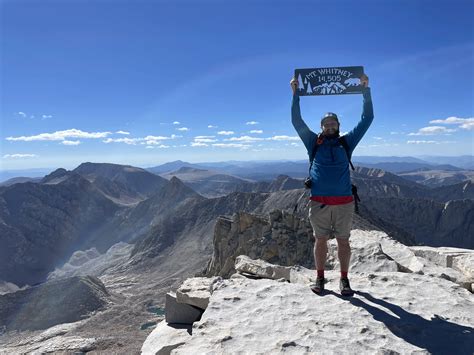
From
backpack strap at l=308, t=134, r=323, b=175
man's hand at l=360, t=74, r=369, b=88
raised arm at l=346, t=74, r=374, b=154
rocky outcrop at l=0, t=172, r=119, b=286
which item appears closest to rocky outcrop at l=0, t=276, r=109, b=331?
rocky outcrop at l=0, t=172, r=119, b=286

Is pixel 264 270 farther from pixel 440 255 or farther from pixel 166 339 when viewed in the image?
pixel 440 255

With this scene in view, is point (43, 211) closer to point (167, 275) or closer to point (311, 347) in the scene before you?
point (167, 275)

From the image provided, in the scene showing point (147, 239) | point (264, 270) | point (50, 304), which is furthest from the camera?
point (147, 239)

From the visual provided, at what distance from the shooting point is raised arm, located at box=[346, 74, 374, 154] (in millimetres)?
7688

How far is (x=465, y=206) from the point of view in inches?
5330

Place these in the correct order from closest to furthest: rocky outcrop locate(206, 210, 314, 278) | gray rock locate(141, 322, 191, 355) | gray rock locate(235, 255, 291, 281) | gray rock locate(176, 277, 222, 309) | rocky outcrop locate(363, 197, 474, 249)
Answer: gray rock locate(141, 322, 191, 355), gray rock locate(176, 277, 222, 309), gray rock locate(235, 255, 291, 281), rocky outcrop locate(206, 210, 314, 278), rocky outcrop locate(363, 197, 474, 249)

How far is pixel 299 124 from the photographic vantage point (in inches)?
317

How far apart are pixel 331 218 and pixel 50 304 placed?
94.9 metres

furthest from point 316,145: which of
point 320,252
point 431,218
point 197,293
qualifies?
point 431,218

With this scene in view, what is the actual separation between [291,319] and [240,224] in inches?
2481

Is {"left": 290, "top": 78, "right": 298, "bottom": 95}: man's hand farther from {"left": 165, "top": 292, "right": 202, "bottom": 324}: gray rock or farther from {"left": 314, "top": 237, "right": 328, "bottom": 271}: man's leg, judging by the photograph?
{"left": 165, "top": 292, "right": 202, "bottom": 324}: gray rock

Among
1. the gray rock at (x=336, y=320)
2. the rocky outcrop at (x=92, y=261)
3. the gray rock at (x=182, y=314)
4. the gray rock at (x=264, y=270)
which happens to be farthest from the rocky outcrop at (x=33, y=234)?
the gray rock at (x=336, y=320)

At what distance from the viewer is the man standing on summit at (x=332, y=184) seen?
7.56 metres

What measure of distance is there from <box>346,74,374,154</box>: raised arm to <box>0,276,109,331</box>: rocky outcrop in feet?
292
